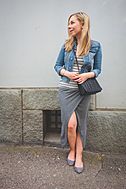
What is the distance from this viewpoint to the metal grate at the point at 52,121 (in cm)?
450

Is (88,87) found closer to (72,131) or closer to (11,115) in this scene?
(72,131)

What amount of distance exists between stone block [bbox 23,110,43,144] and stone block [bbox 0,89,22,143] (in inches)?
2.9

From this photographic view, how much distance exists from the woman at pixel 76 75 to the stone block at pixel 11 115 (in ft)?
2.89

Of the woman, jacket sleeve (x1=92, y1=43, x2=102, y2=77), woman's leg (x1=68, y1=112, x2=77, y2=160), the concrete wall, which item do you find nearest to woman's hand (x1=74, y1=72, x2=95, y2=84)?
the woman

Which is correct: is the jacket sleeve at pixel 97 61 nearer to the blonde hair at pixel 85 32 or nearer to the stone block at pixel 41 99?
the blonde hair at pixel 85 32

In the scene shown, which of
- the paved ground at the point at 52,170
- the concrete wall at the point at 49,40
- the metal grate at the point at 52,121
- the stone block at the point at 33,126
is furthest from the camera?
the metal grate at the point at 52,121

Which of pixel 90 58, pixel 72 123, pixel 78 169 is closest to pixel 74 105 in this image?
pixel 72 123

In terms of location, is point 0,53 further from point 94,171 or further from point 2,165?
point 94,171

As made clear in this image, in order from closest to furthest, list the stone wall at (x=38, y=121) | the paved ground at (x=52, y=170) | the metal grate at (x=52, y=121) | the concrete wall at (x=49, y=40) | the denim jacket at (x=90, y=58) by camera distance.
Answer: the paved ground at (x=52, y=170)
the denim jacket at (x=90, y=58)
the concrete wall at (x=49, y=40)
the stone wall at (x=38, y=121)
the metal grate at (x=52, y=121)

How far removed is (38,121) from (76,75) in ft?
3.86

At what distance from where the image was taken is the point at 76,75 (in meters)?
3.45

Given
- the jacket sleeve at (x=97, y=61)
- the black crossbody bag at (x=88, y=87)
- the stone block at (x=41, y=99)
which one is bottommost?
the stone block at (x=41, y=99)

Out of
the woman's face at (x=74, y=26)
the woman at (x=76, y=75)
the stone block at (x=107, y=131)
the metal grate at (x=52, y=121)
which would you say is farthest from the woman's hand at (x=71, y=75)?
the metal grate at (x=52, y=121)

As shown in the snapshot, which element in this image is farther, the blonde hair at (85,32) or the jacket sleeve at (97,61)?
the jacket sleeve at (97,61)
